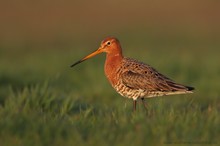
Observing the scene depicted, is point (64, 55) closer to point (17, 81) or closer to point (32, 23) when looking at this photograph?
point (17, 81)

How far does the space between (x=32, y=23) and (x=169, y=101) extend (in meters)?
17.2

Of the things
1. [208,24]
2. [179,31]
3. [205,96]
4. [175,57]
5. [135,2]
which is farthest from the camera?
[135,2]

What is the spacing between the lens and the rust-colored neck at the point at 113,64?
33.8ft

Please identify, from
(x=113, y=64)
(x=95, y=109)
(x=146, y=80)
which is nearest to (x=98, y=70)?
(x=95, y=109)

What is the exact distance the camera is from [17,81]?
539 inches

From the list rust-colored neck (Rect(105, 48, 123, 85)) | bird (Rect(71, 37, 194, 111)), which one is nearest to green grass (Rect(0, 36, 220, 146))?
bird (Rect(71, 37, 194, 111))

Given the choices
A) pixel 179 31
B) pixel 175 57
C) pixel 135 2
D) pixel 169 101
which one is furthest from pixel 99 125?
pixel 135 2

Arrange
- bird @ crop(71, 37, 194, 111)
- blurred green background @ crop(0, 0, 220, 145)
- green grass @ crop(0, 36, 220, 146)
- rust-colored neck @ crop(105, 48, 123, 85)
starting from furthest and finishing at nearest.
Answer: rust-colored neck @ crop(105, 48, 123, 85) < bird @ crop(71, 37, 194, 111) < blurred green background @ crop(0, 0, 220, 145) < green grass @ crop(0, 36, 220, 146)

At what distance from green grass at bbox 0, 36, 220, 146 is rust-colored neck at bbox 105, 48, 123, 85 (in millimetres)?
415

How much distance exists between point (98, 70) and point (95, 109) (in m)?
4.20

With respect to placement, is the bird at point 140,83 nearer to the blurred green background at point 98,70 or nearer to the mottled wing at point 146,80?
the mottled wing at point 146,80

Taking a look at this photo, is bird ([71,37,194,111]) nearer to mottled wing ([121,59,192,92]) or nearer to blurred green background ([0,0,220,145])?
mottled wing ([121,59,192,92])

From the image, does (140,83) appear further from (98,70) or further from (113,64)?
(98,70)

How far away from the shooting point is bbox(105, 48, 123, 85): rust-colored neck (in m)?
10.3
